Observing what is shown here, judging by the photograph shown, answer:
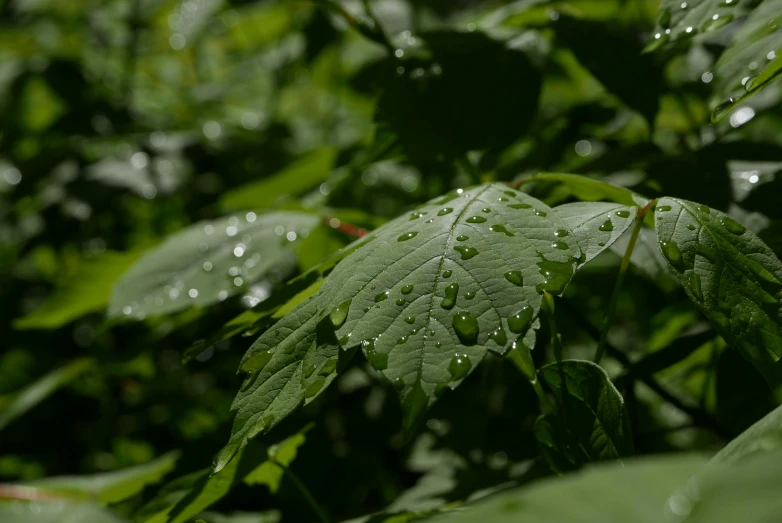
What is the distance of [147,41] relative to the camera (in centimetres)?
326

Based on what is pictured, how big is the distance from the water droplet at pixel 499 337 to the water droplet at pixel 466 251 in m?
0.09

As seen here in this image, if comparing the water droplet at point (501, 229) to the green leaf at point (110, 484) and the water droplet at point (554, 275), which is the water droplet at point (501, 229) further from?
the green leaf at point (110, 484)

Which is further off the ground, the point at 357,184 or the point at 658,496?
the point at 658,496

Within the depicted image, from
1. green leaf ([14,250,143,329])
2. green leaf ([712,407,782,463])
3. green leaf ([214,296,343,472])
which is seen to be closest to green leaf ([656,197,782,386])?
green leaf ([712,407,782,463])

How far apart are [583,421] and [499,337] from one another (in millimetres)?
180

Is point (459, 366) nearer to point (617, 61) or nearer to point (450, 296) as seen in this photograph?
point (450, 296)

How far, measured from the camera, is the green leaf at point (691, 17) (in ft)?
2.74

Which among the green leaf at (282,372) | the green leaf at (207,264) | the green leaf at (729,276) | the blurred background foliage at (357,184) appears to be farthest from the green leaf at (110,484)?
the green leaf at (729,276)

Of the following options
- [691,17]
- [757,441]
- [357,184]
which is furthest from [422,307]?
[357,184]

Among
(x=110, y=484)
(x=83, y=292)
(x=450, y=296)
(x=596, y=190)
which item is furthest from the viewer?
(x=83, y=292)

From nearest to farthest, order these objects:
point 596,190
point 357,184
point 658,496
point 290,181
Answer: point 658,496 → point 596,190 → point 290,181 → point 357,184

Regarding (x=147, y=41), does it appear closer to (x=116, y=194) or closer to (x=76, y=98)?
(x=76, y=98)

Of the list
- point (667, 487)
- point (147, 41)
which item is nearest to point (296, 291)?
point (667, 487)

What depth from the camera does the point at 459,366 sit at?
0.55 m
